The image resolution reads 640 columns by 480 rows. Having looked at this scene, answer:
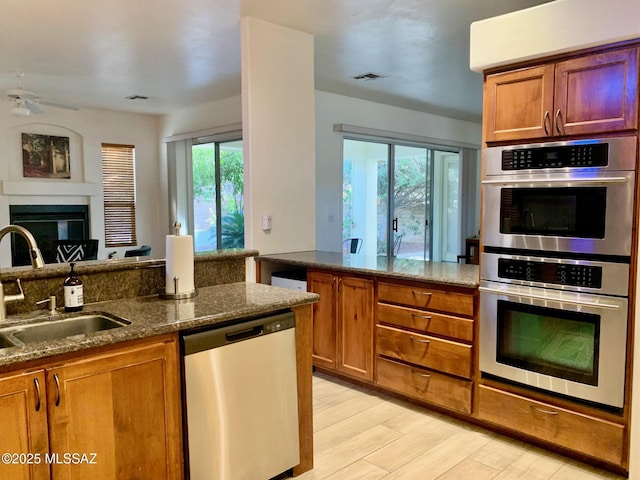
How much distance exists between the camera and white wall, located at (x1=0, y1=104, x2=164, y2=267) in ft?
20.6

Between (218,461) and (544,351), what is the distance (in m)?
1.69

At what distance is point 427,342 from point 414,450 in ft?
2.04

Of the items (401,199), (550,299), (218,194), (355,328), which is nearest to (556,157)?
(550,299)

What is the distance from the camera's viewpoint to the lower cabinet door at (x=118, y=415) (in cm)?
159

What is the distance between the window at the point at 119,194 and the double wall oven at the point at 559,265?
20.2 feet

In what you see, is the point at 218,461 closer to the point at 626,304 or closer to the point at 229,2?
the point at 626,304

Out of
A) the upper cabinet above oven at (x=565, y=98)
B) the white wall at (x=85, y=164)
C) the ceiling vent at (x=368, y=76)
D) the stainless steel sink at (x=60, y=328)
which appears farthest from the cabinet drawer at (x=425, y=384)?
the white wall at (x=85, y=164)

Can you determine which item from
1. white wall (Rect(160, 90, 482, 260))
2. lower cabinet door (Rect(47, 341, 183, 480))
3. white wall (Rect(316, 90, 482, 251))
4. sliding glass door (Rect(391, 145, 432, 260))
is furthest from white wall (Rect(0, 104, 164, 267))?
lower cabinet door (Rect(47, 341, 183, 480))

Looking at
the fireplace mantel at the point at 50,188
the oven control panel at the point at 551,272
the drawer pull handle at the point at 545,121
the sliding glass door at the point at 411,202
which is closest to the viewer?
the oven control panel at the point at 551,272

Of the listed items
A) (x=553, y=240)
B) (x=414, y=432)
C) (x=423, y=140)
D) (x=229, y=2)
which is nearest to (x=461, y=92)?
(x=423, y=140)

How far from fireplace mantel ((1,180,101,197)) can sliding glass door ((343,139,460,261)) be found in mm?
3746

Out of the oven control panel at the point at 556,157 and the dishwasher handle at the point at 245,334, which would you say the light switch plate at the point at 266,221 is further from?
the oven control panel at the point at 556,157

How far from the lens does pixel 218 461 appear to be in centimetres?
198

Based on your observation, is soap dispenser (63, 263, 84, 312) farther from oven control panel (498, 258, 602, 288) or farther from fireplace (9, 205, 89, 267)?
fireplace (9, 205, 89, 267)
